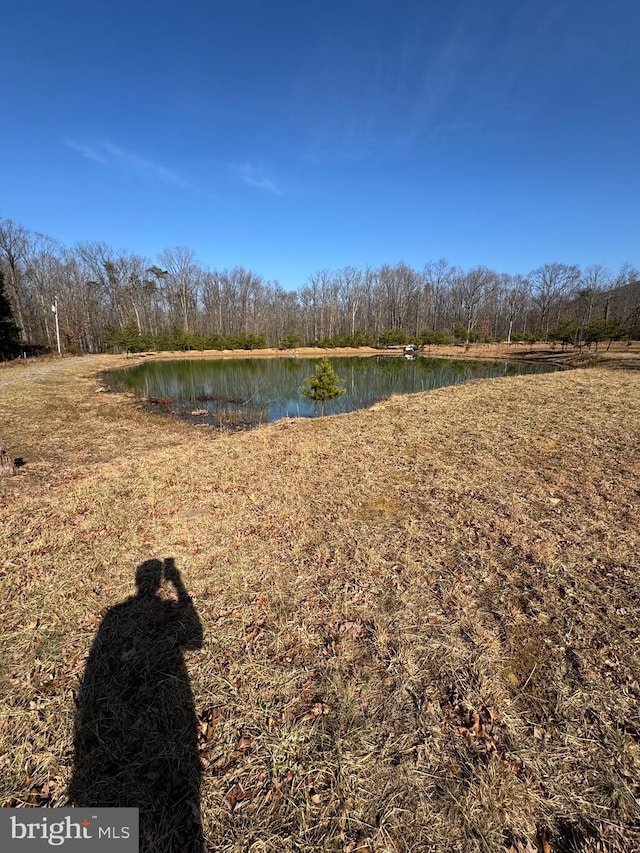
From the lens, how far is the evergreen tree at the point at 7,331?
2342 centimetres

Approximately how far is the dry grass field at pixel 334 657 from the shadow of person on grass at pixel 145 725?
0.01 meters

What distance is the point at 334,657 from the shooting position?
2.56 m

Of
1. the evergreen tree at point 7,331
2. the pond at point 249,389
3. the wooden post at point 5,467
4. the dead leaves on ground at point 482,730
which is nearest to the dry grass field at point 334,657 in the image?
the dead leaves on ground at point 482,730

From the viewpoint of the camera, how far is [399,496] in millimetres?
5082

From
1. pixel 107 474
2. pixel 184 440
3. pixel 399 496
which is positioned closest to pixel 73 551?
pixel 107 474

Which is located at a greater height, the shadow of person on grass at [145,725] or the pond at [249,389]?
the pond at [249,389]

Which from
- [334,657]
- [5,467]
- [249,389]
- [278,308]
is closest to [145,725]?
[334,657]

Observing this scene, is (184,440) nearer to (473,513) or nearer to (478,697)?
(473,513)

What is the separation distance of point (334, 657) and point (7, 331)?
108ft

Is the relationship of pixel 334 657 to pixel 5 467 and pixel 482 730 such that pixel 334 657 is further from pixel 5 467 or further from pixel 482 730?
pixel 5 467

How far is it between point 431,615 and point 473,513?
77.2 inches

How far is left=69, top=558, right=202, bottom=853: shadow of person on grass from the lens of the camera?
1744 mm

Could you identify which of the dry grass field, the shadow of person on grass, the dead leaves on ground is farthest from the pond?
the dead leaves on ground

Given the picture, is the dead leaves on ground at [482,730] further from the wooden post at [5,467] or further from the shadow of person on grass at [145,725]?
the wooden post at [5,467]
